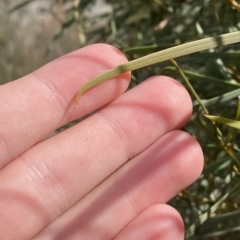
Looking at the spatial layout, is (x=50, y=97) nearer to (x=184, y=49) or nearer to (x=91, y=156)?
(x=91, y=156)

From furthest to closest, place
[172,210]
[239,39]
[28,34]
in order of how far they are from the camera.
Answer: [28,34]
[172,210]
[239,39]

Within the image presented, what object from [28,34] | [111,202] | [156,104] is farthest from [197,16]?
[28,34]

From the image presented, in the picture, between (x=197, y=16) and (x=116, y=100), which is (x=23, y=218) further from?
(x=197, y=16)

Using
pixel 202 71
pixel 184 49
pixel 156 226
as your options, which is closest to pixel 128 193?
pixel 156 226

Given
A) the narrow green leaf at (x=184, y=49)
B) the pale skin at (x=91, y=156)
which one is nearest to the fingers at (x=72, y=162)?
the pale skin at (x=91, y=156)

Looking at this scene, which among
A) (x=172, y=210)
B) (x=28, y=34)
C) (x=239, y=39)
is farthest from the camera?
(x=28, y=34)

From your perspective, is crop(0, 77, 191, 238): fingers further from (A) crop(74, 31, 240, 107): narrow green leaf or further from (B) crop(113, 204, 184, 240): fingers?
(A) crop(74, 31, 240, 107): narrow green leaf

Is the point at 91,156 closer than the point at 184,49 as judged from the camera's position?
No

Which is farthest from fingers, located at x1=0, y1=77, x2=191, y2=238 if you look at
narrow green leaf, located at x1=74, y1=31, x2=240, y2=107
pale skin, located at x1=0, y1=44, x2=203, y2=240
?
narrow green leaf, located at x1=74, y1=31, x2=240, y2=107
